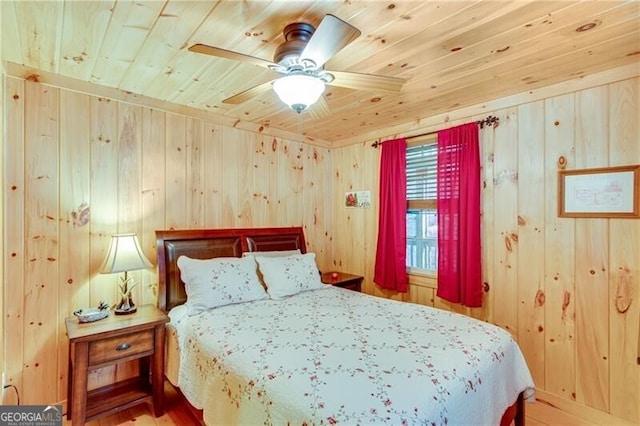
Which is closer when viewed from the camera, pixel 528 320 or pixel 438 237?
pixel 528 320

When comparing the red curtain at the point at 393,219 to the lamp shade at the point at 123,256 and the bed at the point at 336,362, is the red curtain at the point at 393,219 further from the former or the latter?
the lamp shade at the point at 123,256

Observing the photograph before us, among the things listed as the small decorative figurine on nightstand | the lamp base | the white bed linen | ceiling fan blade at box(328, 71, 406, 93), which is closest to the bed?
the white bed linen

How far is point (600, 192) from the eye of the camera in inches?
88.7

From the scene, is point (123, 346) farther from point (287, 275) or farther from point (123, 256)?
point (287, 275)

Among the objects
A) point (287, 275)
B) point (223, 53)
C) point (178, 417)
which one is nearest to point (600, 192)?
point (287, 275)

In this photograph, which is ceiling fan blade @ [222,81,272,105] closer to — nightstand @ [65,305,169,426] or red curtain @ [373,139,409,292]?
nightstand @ [65,305,169,426]

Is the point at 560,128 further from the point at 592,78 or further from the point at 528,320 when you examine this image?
the point at 528,320

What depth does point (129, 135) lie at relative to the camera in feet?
8.68

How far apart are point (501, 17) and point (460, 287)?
2094mm

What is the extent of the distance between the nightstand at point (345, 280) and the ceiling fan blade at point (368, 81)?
208 cm

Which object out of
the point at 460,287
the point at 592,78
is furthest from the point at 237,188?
the point at 592,78

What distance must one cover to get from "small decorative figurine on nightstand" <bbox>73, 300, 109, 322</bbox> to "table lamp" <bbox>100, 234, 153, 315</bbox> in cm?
8

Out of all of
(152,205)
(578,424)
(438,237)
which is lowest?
(578,424)

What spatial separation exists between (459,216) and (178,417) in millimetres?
2688
